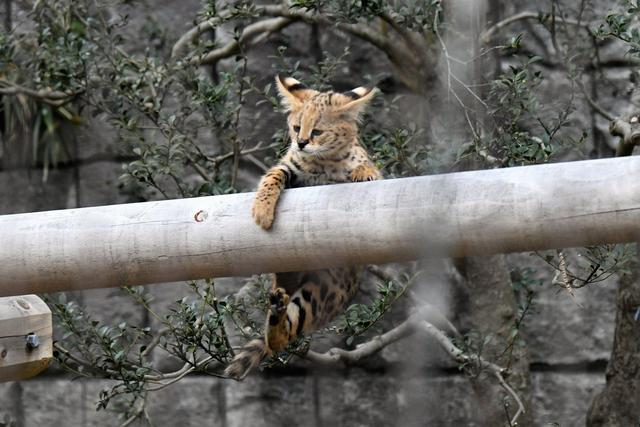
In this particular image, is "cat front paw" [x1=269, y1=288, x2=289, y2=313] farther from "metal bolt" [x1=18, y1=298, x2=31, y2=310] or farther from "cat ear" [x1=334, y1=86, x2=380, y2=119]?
"cat ear" [x1=334, y1=86, x2=380, y2=119]

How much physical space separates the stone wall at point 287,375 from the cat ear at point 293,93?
4.49ft

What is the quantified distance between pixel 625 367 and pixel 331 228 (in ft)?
7.00

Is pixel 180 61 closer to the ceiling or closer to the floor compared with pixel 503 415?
closer to the ceiling

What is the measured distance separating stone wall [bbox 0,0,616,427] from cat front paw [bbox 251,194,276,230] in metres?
2.28

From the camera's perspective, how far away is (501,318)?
412 cm

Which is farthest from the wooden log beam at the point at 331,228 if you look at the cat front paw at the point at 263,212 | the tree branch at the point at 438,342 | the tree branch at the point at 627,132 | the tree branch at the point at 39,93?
the tree branch at the point at 39,93

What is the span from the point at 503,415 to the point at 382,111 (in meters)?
1.32

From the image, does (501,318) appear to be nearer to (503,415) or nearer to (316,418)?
(503,415)

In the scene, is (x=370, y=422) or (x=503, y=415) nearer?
(x=503, y=415)

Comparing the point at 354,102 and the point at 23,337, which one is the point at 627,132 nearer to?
the point at 354,102

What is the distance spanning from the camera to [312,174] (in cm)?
304

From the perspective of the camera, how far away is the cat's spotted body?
8.93 ft

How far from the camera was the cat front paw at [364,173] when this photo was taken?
291cm

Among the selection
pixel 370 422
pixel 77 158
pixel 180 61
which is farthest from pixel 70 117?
pixel 370 422
